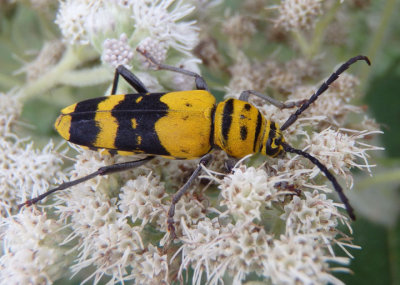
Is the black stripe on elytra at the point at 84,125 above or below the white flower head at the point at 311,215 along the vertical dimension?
above

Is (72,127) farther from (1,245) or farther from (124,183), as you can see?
(1,245)

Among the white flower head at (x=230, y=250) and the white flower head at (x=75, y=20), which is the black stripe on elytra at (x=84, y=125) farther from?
the white flower head at (x=230, y=250)

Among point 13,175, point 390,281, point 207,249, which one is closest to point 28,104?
point 13,175

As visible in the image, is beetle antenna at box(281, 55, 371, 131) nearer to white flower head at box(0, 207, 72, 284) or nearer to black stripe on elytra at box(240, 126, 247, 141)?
black stripe on elytra at box(240, 126, 247, 141)

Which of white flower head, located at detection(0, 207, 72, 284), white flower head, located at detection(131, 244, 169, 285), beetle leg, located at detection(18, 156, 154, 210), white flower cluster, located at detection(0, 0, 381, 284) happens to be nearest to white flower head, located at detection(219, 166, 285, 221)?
white flower cluster, located at detection(0, 0, 381, 284)

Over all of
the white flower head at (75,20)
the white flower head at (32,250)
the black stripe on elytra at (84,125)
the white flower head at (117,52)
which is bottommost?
the white flower head at (32,250)

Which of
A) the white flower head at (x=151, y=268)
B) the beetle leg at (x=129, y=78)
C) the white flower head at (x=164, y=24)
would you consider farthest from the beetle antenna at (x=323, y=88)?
the white flower head at (x=151, y=268)
